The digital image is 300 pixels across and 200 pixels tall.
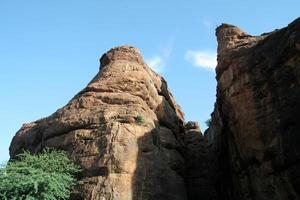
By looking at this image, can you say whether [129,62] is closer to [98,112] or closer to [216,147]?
[98,112]

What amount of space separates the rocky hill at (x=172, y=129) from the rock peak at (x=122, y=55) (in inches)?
2.6

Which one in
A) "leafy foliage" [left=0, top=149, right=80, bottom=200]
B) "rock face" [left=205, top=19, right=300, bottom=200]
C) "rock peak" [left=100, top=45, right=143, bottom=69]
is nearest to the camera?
"leafy foliage" [left=0, top=149, right=80, bottom=200]

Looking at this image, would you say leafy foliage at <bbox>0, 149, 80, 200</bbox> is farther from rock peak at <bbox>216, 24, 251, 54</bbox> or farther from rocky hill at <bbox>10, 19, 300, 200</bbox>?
rock peak at <bbox>216, 24, 251, 54</bbox>

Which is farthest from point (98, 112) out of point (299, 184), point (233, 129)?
point (299, 184)

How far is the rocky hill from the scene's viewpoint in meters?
18.6

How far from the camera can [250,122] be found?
2033 centimetres

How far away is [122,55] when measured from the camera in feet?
84.8

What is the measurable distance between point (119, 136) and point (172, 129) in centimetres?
601

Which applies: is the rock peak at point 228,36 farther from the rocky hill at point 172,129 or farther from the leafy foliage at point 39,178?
the leafy foliage at point 39,178

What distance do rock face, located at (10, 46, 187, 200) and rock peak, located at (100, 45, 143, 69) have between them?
6 centimetres

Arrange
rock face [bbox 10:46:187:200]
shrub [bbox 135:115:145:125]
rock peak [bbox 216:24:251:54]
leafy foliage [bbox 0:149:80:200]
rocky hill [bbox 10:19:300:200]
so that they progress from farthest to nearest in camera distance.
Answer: rock peak [bbox 216:24:251:54], shrub [bbox 135:115:145:125], rock face [bbox 10:46:187:200], rocky hill [bbox 10:19:300:200], leafy foliage [bbox 0:149:80:200]

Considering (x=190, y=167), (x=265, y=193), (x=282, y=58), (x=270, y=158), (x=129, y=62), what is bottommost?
(x=265, y=193)

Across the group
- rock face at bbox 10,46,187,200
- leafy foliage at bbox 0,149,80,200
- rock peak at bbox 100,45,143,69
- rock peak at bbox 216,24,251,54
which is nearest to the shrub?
rock face at bbox 10,46,187,200

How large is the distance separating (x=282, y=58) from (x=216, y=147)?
10.2 metres
